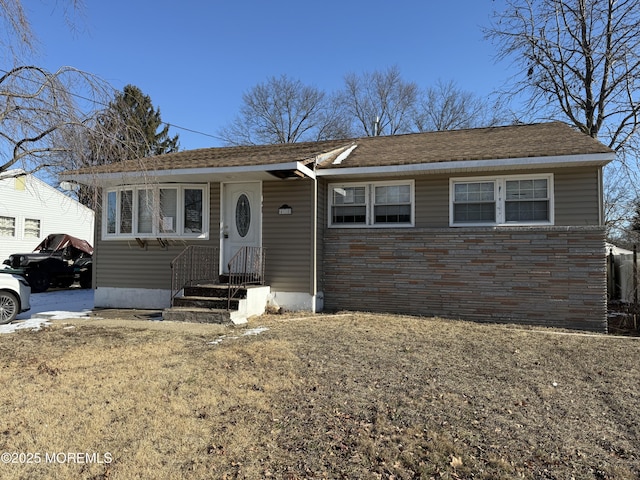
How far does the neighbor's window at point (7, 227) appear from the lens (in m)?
19.1

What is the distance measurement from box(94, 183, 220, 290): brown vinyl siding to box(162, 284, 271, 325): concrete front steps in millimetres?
1528

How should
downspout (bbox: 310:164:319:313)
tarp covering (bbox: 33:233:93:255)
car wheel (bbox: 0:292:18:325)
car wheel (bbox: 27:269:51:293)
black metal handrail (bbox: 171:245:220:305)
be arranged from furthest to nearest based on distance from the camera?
tarp covering (bbox: 33:233:93:255) → car wheel (bbox: 27:269:51:293) → black metal handrail (bbox: 171:245:220:305) → downspout (bbox: 310:164:319:313) → car wheel (bbox: 0:292:18:325)

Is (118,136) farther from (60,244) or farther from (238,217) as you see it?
(60,244)

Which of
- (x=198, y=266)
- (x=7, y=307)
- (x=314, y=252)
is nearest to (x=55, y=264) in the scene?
(x=7, y=307)

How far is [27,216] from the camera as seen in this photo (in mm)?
20234

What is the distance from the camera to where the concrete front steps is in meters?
7.90

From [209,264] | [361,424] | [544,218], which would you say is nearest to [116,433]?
[361,424]

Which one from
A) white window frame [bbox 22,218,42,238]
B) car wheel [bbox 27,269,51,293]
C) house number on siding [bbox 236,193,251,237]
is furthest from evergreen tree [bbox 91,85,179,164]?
white window frame [bbox 22,218,42,238]

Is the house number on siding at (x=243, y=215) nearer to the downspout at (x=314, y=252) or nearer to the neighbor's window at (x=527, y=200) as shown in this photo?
the downspout at (x=314, y=252)

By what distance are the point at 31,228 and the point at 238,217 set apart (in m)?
16.3

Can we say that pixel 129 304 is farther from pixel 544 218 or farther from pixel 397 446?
pixel 544 218

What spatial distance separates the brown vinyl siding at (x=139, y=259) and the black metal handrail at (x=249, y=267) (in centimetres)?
73

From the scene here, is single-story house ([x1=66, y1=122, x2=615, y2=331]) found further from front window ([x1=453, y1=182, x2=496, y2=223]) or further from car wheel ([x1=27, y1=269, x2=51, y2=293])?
car wheel ([x1=27, y1=269, x2=51, y2=293])

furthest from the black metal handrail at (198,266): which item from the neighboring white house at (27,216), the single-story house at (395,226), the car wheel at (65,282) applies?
the neighboring white house at (27,216)
